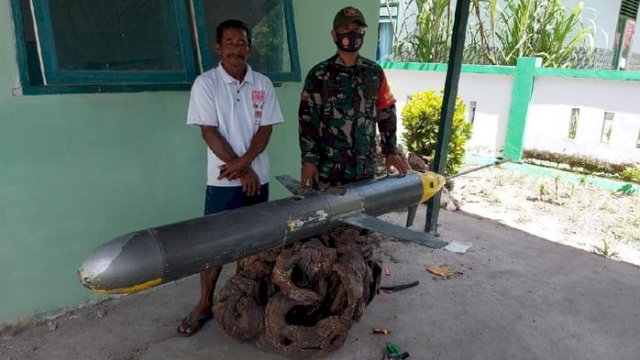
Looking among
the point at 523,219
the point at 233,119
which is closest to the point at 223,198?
the point at 233,119

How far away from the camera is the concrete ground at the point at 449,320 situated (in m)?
2.75

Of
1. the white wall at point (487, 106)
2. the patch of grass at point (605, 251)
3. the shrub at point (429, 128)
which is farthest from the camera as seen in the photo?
the white wall at point (487, 106)

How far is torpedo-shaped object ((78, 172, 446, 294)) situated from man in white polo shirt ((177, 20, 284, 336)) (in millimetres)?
307

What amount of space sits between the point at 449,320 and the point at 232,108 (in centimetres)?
209

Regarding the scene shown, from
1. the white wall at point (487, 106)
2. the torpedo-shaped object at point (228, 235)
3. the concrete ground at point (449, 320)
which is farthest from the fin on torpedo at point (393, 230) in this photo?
the white wall at point (487, 106)

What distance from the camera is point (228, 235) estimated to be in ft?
7.19

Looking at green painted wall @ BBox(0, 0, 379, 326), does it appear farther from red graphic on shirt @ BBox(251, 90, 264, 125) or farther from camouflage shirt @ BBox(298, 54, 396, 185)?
camouflage shirt @ BBox(298, 54, 396, 185)

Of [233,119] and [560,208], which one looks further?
[560,208]

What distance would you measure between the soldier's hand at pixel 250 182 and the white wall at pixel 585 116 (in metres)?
6.42

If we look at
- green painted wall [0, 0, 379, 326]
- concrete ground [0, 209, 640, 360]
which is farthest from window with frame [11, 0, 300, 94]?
Result: concrete ground [0, 209, 640, 360]

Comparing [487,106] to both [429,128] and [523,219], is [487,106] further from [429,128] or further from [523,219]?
[523,219]

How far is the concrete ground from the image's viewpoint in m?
2.75

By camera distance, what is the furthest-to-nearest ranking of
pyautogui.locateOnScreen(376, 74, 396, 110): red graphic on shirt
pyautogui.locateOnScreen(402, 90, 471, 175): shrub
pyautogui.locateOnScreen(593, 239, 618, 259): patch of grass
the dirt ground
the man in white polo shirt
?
pyautogui.locateOnScreen(402, 90, 471, 175): shrub, the dirt ground, pyautogui.locateOnScreen(593, 239, 618, 259): patch of grass, pyautogui.locateOnScreen(376, 74, 396, 110): red graphic on shirt, the man in white polo shirt

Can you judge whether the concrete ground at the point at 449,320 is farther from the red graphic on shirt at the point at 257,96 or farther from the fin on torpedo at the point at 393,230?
the red graphic on shirt at the point at 257,96
